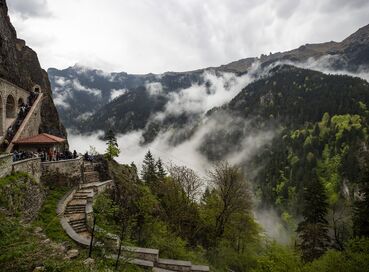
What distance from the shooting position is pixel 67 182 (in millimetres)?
24828

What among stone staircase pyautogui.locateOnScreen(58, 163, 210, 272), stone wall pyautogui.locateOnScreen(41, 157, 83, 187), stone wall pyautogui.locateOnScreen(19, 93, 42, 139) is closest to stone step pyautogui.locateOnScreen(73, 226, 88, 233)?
stone staircase pyautogui.locateOnScreen(58, 163, 210, 272)

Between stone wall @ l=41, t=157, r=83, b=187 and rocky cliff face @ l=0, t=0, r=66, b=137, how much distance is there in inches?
609

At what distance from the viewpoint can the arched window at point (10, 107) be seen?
1380 inches

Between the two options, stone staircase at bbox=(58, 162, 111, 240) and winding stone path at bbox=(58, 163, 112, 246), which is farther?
stone staircase at bbox=(58, 162, 111, 240)

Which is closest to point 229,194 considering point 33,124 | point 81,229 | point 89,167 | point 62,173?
point 89,167

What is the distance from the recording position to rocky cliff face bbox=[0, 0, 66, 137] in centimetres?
3762

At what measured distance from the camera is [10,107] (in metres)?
35.6

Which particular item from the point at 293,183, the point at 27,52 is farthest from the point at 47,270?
the point at 293,183

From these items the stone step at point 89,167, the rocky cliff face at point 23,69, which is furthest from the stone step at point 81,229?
the rocky cliff face at point 23,69

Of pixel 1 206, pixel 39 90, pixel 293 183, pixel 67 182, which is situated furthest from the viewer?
pixel 293 183

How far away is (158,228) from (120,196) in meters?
6.30

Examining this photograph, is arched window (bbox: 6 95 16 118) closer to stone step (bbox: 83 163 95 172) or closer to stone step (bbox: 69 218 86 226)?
stone step (bbox: 83 163 95 172)

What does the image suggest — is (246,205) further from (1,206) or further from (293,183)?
(293,183)

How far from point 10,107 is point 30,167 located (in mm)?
18173
